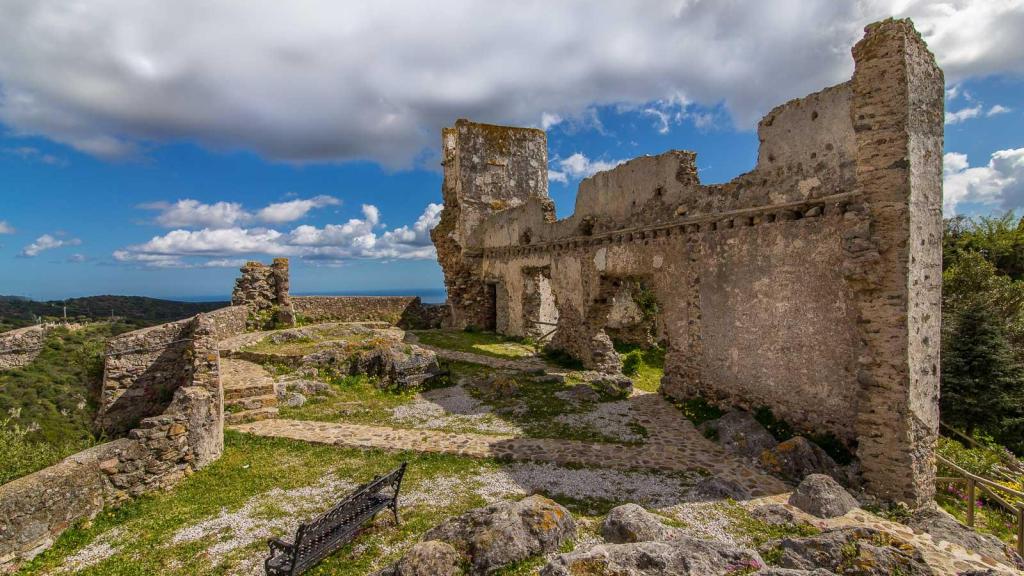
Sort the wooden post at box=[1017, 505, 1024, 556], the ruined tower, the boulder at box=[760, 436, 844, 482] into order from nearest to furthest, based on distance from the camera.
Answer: the wooden post at box=[1017, 505, 1024, 556], the boulder at box=[760, 436, 844, 482], the ruined tower

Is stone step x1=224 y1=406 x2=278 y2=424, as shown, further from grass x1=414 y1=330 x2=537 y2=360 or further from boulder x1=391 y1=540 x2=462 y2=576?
grass x1=414 y1=330 x2=537 y2=360

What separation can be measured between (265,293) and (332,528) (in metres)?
19.4

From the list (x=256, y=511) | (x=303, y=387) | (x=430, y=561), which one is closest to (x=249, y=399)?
(x=303, y=387)

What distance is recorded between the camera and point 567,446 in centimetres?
959

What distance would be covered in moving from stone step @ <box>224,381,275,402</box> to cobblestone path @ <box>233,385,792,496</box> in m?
0.97

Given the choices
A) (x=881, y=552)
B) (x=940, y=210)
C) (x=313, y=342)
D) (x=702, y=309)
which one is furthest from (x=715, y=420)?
(x=313, y=342)

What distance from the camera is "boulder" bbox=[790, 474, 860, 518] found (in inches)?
273

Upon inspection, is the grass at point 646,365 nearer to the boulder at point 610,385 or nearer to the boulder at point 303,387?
the boulder at point 610,385

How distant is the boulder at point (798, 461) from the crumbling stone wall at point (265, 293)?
20.5 m

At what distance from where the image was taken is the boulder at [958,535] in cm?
599

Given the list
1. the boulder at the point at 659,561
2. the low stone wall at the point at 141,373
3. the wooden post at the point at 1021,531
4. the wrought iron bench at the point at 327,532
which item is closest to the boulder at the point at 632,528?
the boulder at the point at 659,561

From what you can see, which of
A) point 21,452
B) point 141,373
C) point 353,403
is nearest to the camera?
point 21,452

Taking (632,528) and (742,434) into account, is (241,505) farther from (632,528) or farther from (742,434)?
(742,434)

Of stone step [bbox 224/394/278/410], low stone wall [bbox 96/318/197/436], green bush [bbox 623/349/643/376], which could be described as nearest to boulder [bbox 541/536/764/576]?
low stone wall [bbox 96/318/197/436]
